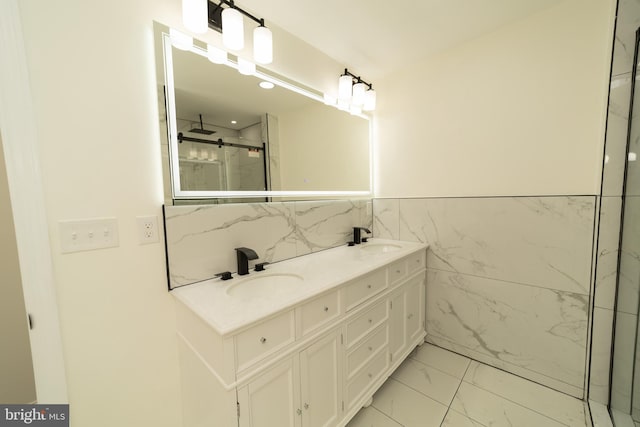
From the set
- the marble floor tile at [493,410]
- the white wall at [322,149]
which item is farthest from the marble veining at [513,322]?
the white wall at [322,149]

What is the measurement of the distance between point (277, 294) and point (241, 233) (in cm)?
46

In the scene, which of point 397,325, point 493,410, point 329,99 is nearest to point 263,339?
point 397,325

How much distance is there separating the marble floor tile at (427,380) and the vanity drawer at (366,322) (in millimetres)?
534

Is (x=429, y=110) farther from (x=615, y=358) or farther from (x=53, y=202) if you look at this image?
(x=53, y=202)

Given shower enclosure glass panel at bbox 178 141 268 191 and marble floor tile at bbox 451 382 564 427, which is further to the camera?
marble floor tile at bbox 451 382 564 427

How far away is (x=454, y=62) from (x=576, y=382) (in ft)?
7.41

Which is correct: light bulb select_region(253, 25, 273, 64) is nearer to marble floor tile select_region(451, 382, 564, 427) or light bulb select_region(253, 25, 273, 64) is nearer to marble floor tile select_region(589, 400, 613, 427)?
marble floor tile select_region(451, 382, 564, 427)

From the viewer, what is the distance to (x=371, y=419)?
1.42m

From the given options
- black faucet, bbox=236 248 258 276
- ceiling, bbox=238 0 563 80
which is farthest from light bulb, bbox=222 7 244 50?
black faucet, bbox=236 248 258 276

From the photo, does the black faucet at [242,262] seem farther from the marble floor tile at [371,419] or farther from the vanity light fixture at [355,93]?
the vanity light fixture at [355,93]

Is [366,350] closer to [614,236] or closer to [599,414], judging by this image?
[599,414]

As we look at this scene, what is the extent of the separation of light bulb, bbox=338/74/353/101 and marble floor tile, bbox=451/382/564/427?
2251 millimetres

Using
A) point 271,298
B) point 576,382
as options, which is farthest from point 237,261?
point 576,382

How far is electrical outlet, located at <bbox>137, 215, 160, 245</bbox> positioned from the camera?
3.56 feet
